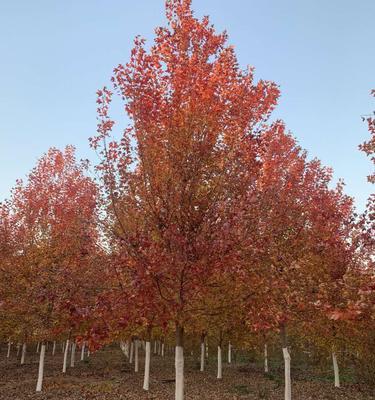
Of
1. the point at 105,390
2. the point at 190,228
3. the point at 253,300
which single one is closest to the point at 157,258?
the point at 190,228

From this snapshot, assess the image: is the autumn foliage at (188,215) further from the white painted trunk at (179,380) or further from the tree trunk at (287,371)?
the tree trunk at (287,371)

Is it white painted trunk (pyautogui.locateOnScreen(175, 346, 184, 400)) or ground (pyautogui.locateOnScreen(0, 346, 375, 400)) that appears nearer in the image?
white painted trunk (pyautogui.locateOnScreen(175, 346, 184, 400))

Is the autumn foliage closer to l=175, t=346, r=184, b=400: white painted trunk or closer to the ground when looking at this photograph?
l=175, t=346, r=184, b=400: white painted trunk

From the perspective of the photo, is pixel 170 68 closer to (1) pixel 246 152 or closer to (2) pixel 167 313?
(1) pixel 246 152

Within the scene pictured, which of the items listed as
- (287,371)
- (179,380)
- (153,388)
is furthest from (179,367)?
(153,388)

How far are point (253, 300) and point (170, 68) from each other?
5.32 metres

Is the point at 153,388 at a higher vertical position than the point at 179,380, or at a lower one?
lower

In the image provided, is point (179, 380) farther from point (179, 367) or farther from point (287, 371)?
point (287, 371)

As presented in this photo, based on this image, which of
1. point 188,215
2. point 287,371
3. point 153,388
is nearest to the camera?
point 188,215

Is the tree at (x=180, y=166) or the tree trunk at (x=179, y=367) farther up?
the tree at (x=180, y=166)

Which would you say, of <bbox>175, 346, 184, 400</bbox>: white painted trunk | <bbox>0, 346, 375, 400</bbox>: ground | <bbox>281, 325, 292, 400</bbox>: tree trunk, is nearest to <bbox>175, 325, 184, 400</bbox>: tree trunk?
<bbox>175, 346, 184, 400</bbox>: white painted trunk

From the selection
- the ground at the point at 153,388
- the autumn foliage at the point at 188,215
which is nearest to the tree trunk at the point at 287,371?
the ground at the point at 153,388

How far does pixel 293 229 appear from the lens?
14.1 metres

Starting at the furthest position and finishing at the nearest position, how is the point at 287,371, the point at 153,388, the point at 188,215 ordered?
the point at 153,388
the point at 287,371
the point at 188,215
